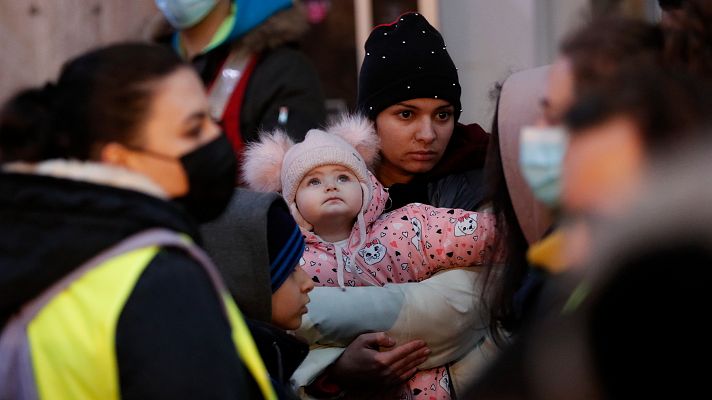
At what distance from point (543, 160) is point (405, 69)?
199 cm

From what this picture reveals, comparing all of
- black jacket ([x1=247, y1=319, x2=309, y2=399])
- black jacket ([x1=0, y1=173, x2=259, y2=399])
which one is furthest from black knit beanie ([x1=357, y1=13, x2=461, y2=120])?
black jacket ([x1=0, y1=173, x2=259, y2=399])

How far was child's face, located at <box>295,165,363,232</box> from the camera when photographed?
4.20m

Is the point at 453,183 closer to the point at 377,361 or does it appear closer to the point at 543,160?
the point at 377,361

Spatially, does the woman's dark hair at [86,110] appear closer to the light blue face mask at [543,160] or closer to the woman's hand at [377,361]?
the light blue face mask at [543,160]

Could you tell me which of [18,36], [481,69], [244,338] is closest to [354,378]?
[244,338]

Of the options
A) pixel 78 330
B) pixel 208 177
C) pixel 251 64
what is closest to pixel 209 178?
pixel 208 177

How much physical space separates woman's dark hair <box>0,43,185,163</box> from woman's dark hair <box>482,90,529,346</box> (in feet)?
3.64

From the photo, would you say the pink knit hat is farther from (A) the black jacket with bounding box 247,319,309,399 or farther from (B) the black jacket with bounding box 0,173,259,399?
(B) the black jacket with bounding box 0,173,259,399

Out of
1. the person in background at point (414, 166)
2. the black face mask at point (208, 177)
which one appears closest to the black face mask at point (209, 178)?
the black face mask at point (208, 177)

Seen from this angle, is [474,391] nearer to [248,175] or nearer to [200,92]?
[200,92]

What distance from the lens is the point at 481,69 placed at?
658 centimetres

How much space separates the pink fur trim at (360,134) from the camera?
440 centimetres

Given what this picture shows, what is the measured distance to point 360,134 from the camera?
174 inches

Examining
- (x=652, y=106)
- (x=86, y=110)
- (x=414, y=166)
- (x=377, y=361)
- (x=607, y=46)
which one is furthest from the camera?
(x=414, y=166)
